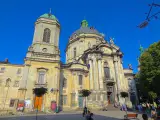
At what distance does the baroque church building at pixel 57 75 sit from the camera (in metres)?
28.1

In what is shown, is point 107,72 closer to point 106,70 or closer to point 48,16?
point 106,70

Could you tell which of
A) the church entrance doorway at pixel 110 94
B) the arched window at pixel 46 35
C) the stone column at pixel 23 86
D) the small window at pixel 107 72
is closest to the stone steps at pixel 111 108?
the church entrance doorway at pixel 110 94

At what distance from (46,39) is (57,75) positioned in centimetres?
1044

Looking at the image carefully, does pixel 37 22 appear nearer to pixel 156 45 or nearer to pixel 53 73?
pixel 53 73

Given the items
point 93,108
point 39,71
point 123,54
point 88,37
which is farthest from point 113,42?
point 39,71

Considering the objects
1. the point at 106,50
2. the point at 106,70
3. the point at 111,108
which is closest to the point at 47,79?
the point at 111,108

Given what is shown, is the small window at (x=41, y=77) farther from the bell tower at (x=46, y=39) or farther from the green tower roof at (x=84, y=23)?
the green tower roof at (x=84, y=23)

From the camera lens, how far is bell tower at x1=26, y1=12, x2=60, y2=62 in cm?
3159

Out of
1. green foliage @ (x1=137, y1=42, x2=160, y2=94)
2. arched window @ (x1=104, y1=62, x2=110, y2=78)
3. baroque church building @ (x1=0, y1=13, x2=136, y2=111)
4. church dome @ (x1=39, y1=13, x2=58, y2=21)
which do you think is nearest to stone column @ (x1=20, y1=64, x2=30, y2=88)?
baroque church building @ (x1=0, y1=13, x2=136, y2=111)

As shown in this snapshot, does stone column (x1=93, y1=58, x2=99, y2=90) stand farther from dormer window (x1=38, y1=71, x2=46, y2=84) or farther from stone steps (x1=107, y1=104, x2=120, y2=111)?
dormer window (x1=38, y1=71, x2=46, y2=84)

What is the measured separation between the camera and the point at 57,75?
30.2 m

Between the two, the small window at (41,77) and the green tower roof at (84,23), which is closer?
the small window at (41,77)

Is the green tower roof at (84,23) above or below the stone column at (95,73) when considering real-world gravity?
above

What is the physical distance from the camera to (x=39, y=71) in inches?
1169
